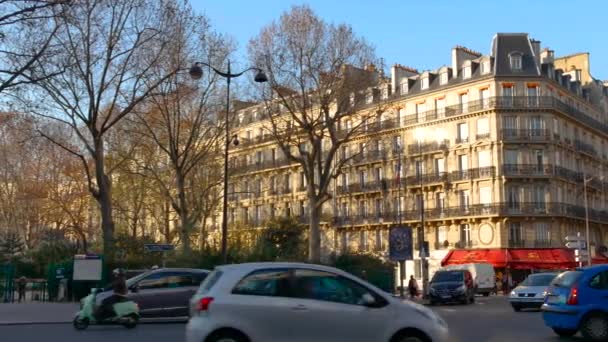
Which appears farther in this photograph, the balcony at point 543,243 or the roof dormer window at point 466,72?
the roof dormer window at point 466,72

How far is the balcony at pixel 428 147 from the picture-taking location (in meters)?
56.9

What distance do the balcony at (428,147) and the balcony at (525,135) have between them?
4533 millimetres

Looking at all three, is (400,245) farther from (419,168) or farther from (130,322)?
(419,168)

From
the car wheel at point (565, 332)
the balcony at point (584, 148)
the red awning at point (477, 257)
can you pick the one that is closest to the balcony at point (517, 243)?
the red awning at point (477, 257)

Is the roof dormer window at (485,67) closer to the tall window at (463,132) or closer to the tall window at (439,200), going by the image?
the tall window at (463,132)

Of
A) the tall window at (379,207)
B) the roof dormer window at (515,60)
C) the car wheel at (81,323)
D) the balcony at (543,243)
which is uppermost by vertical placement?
the roof dormer window at (515,60)

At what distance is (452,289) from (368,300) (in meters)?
24.0

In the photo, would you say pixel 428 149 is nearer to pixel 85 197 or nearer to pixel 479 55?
pixel 479 55

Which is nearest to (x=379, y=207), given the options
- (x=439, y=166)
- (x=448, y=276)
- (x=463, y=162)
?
(x=439, y=166)

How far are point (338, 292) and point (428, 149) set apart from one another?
49.1 m

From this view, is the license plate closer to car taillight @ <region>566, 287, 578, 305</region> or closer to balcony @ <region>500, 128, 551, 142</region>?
car taillight @ <region>566, 287, 578, 305</region>

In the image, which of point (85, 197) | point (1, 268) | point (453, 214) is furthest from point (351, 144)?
point (1, 268)

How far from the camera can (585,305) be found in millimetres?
13391

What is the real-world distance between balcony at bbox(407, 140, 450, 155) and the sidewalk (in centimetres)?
3571
